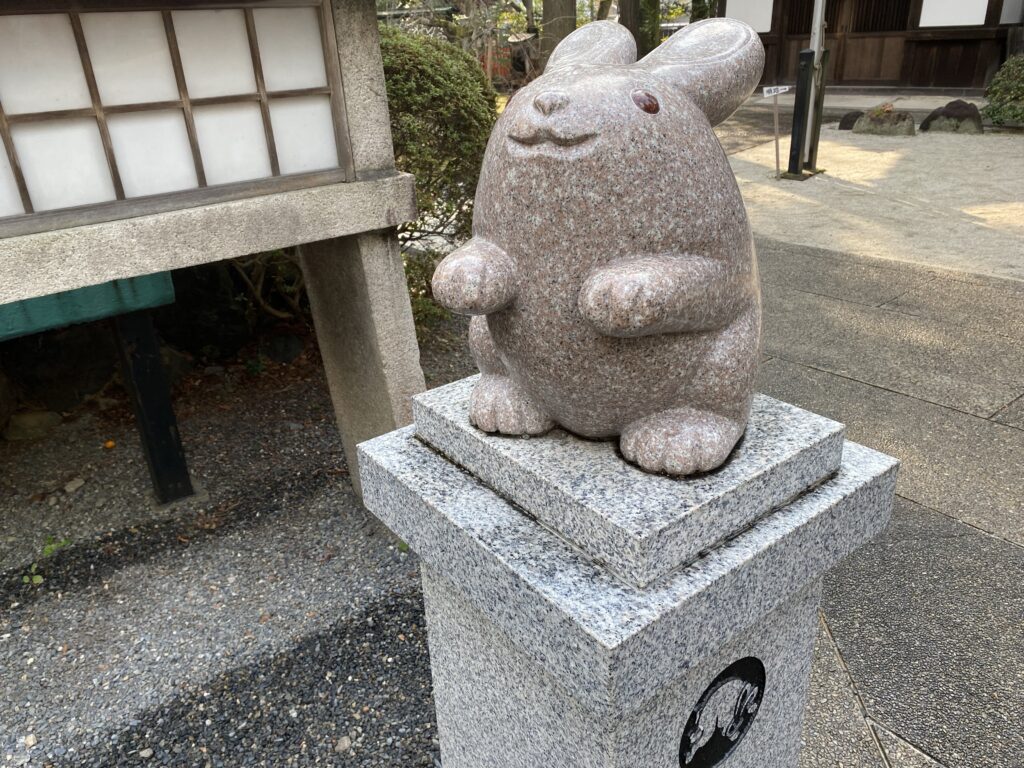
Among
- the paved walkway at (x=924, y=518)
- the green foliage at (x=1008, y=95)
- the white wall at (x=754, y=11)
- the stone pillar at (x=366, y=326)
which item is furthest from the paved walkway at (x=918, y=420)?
the white wall at (x=754, y=11)

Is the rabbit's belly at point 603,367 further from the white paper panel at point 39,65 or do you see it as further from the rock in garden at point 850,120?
the rock in garden at point 850,120

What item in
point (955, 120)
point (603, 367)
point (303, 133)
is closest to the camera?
point (603, 367)

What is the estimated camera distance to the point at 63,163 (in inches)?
105

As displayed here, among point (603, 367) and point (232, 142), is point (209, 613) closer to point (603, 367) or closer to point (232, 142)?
point (232, 142)

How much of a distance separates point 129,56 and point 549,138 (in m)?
1.91

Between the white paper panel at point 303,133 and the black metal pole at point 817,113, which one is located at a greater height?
the white paper panel at point 303,133

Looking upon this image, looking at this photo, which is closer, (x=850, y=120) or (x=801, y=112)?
(x=801, y=112)

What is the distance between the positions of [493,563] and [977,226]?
8.28 metres

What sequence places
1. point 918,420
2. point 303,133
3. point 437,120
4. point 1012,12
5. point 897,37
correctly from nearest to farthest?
1. point 303,133
2. point 918,420
3. point 437,120
4. point 1012,12
5. point 897,37

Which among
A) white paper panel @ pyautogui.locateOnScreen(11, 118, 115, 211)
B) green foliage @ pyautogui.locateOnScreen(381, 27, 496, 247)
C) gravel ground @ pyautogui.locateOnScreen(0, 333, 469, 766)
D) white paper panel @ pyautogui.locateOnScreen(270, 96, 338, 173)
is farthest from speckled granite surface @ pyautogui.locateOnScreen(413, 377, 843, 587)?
green foliage @ pyautogui.locateOnScreen(381, 27, 496, 247)

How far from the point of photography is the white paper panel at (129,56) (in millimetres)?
2615

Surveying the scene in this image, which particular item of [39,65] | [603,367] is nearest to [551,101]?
[603,367]

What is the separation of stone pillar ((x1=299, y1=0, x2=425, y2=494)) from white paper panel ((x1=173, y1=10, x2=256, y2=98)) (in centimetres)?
37

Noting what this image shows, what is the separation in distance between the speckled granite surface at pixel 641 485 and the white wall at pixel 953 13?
17.2m
